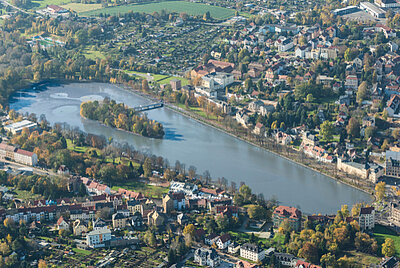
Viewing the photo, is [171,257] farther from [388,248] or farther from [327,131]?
[327,131]

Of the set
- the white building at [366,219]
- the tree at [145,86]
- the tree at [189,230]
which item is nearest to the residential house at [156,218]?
the tree at [189,230]

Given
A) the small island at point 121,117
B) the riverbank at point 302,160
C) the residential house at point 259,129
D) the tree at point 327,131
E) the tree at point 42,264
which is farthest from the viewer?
the small island at point 121,117

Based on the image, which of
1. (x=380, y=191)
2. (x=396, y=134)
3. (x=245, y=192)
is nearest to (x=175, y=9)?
(x=396, y=134)

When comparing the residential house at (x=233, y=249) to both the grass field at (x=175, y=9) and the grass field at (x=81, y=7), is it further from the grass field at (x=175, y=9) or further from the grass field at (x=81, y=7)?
A: the grass field at (x=81, y=7)

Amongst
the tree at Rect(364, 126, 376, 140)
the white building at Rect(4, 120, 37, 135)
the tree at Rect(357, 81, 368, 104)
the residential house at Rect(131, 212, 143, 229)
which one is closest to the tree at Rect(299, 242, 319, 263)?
the residential house at Rect(131, 212, 143, 229)

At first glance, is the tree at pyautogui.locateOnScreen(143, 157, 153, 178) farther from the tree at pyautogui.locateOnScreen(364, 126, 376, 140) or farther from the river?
the tree at pyautogui.locateOnScreen(364, 126, 376, 140)

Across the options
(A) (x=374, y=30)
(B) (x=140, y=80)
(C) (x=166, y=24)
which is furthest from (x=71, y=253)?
(C) (x=166, y=24)
